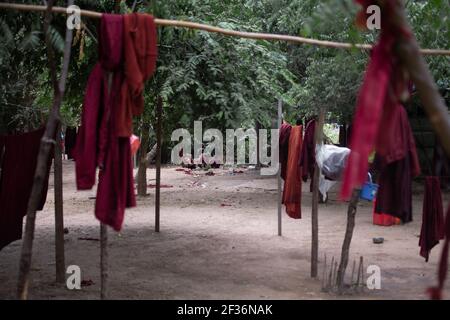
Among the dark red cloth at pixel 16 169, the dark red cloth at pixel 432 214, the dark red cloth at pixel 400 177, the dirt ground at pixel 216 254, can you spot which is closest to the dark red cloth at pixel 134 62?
the dark red cloth at pixel 400 177

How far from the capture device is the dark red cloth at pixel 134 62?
3109mm

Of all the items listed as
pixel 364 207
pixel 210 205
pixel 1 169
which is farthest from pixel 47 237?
pixel 364 207

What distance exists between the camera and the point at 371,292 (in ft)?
19.1

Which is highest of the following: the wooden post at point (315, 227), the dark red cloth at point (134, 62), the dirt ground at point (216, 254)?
the dark red cloth at point (134, 62)

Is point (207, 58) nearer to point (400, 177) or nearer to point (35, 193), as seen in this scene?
point (400, 177)

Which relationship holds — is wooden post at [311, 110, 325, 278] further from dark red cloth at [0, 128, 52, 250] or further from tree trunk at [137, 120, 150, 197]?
tree trunk at [137, 120, 150, 197]

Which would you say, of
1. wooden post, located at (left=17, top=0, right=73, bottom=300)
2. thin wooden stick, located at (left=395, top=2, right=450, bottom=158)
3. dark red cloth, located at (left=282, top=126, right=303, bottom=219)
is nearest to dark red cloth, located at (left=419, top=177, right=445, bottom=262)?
dark red cloth, located at (left=282, top=126, right=303, bottom=219)

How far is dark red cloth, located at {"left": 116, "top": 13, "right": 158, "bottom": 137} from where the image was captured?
311 cm

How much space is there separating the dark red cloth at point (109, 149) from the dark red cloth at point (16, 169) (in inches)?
89.6

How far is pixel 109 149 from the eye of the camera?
10.3ft

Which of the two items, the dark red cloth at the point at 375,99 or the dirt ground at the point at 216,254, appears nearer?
the dark red cloth at the point at 375,99

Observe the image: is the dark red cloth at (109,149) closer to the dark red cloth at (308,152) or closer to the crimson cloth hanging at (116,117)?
the crimson cloth hanging at (116,117)

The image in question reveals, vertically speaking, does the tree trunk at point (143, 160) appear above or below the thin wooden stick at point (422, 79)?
below
